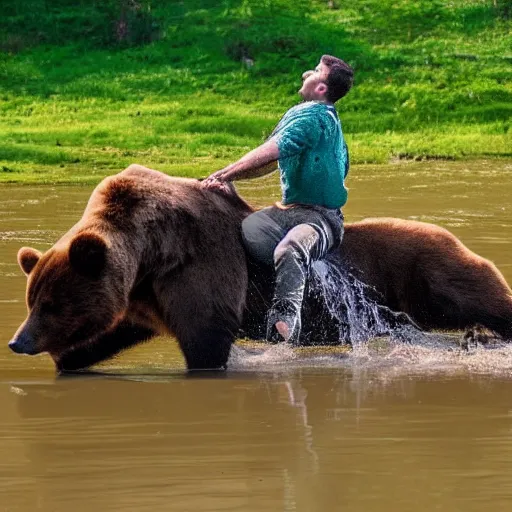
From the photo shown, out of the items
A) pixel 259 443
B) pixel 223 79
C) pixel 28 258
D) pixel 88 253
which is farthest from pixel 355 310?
pixel 223 79

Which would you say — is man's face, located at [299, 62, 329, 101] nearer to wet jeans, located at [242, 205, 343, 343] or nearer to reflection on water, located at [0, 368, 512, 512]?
wet jeans, located at [242, 205, 343, 343]

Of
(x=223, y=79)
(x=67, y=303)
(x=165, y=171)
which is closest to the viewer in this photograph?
(x=67, y=303)

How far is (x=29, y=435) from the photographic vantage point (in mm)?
5254

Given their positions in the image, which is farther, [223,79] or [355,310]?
[223,79]

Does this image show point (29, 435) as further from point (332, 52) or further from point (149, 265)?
point (332, 52)

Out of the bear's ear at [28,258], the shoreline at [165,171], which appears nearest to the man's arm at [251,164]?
the bear's ear at [28,258]

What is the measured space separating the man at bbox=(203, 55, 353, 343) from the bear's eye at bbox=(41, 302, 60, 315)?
38.5 inches

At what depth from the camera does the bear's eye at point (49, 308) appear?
21.8 feet

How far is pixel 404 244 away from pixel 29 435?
274 centimetres

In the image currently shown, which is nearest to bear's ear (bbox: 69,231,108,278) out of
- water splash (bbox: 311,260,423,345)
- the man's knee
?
the man's knee

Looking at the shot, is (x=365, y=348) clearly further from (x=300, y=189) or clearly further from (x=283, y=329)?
(x=300, y=189)

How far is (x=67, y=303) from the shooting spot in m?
6.64

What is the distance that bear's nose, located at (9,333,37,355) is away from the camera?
6.55 metres

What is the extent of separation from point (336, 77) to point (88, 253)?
151cm
